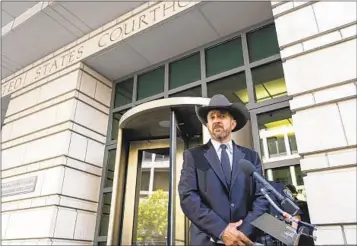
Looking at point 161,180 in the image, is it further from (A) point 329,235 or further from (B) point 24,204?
(B) point 24,204

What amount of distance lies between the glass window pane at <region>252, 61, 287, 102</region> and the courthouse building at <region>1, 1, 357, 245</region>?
0.05 feet

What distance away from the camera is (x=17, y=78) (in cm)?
651

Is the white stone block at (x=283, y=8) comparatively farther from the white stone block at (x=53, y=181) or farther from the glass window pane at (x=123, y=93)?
the white stone block at (x=53, y=181)

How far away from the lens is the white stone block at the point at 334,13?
296 cm

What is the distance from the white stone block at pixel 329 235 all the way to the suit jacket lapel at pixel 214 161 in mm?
983

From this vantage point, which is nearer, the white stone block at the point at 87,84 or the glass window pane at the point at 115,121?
the white stone block at the point at 87,84

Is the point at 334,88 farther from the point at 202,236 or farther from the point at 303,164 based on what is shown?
the point at 202,236

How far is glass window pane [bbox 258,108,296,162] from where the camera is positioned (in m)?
3.43

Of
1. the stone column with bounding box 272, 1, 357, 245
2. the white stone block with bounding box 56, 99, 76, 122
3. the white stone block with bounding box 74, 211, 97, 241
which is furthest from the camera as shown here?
the white stone block with bounding box 56, 99, 76, 122

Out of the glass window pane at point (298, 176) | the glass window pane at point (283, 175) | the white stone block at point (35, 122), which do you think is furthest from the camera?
the white stone block at point (35, 122)

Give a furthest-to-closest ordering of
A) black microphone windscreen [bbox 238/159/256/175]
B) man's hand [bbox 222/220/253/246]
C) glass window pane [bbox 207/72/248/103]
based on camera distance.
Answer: glass window pane [bbox 207/72/248/103] → black microphone windscreen [bbox 238/159/256/175] → man's hand [bbox 222/220/253/246]

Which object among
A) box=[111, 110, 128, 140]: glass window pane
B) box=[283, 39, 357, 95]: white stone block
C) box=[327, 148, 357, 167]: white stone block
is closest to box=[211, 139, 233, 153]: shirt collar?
box=[327, 148, 357, 167]: white stone block

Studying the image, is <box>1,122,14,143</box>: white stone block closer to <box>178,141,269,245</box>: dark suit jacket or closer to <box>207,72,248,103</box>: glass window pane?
<box>207,72,248,103</box>: glass window pane

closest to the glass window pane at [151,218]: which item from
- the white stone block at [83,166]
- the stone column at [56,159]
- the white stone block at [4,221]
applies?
the stone column at [56,159]
